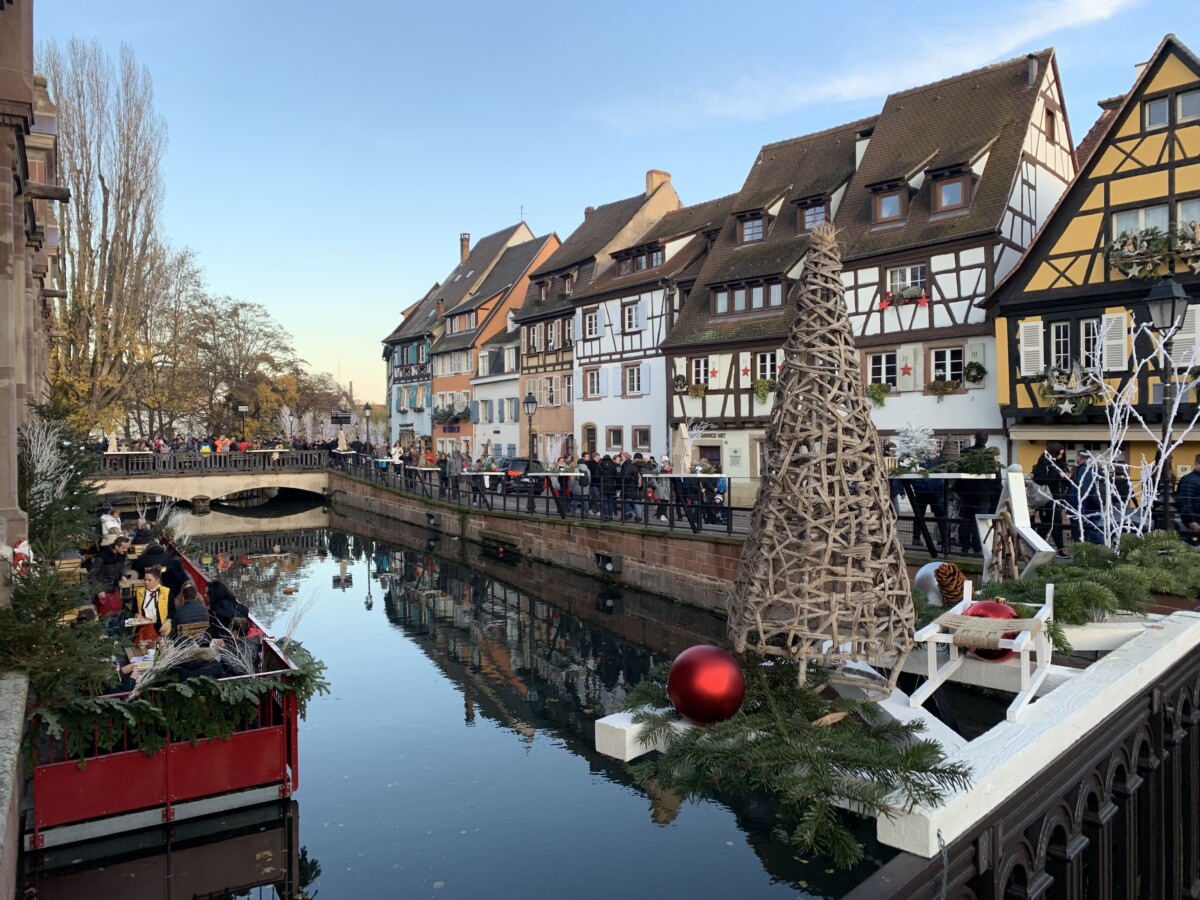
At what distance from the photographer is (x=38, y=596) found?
22.1 ft

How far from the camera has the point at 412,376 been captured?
55.9 metres

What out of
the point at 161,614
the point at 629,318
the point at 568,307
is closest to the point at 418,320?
the point at 568,307

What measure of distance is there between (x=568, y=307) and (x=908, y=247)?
57.4ft

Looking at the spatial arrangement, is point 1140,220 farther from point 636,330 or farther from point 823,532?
point 823,532

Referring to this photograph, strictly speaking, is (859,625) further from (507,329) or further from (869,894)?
(507,329)

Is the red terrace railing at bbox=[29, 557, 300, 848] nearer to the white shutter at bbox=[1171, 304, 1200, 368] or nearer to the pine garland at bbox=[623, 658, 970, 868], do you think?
the pine garland at bbox=[623, 658, 970, 868]

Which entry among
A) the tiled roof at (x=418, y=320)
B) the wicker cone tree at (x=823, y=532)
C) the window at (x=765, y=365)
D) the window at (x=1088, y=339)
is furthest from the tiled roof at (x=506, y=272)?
the wicker cone tree at (x=823, y=532)

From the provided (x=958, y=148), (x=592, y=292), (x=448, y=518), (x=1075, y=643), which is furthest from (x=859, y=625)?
(x=592, y=292)

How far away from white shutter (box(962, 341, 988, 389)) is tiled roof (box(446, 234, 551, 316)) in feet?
92.4

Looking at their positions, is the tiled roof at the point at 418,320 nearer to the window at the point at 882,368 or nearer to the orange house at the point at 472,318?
the orange house at the point at 472,318

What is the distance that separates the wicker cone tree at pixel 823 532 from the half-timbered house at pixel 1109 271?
17.1 metres

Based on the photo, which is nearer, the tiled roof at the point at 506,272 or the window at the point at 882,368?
the window at the point at 882,368

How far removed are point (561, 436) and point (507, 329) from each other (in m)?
9.62

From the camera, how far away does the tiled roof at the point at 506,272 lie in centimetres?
4700
